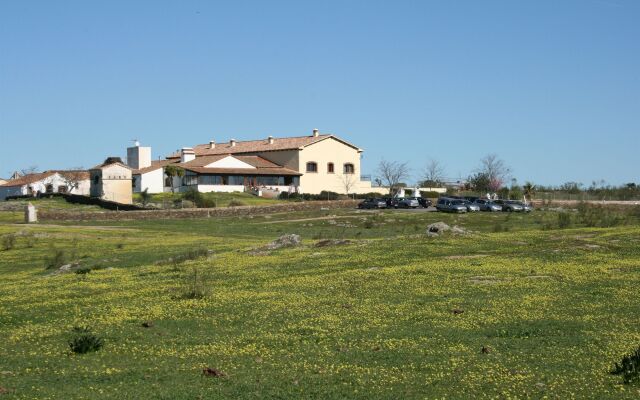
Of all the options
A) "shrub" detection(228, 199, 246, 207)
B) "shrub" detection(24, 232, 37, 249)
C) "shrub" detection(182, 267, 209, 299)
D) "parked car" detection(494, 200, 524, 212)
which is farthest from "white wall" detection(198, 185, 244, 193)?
"shrub" detection(182, 267, 209, 299)

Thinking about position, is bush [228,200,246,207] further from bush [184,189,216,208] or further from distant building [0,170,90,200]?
distant building [0,170,90,200]

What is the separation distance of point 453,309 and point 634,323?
139 inches

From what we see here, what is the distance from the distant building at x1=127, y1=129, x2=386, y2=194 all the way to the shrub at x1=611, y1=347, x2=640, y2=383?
90.3 metres

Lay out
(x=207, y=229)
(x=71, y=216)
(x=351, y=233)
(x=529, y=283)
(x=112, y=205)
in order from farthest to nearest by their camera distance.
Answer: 1. (x=112, y=205)
2. (x=71, y=216)
3. (x=207, y=229)
4. (x=351, y=233)
5. (x=529, y=283)

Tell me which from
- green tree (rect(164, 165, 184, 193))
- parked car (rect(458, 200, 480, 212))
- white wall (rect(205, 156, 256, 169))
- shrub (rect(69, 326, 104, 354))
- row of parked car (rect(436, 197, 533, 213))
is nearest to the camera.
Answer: shrub (rect(69, 326, 104, 354))

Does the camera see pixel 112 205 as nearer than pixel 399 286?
No

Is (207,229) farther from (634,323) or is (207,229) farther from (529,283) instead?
(634,323)

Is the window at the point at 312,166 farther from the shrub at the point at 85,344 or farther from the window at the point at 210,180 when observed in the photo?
the shrub at the point at 85,344

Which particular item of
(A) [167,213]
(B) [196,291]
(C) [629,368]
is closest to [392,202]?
(A) [167,213]

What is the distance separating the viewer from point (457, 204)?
257 ft

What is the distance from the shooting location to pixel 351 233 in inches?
2030

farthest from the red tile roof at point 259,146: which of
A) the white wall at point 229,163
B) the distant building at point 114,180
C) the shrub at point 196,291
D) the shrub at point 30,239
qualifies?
the shrub at point 196,291

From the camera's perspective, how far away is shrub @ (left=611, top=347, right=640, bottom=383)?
10.9 m

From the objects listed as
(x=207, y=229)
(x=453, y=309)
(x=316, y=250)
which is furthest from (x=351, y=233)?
(x=453, y=309)
